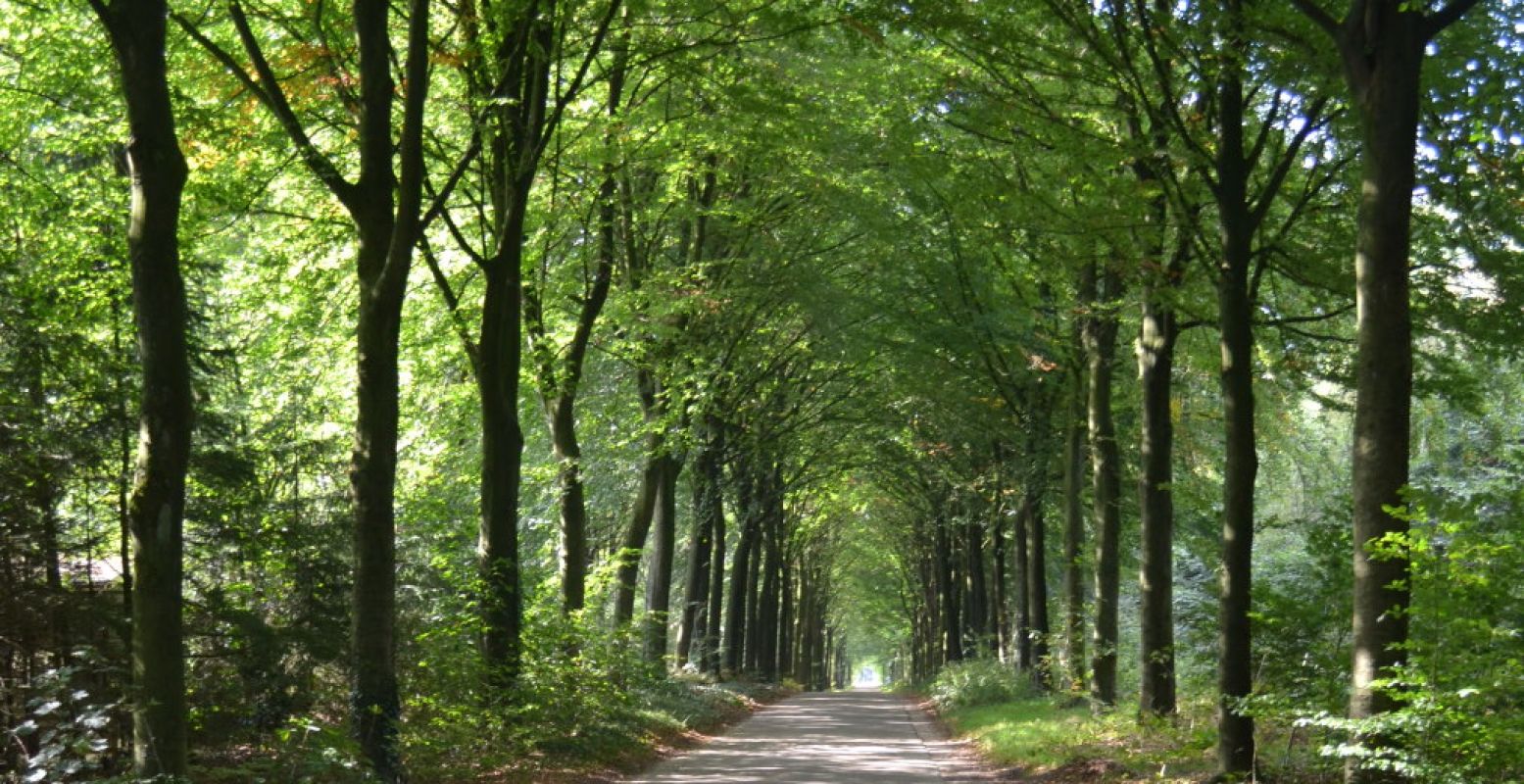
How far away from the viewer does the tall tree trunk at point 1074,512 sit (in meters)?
21.2

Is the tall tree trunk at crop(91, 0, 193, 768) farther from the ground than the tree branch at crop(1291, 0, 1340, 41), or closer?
closer

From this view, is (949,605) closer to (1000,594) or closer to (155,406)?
(1000,594)

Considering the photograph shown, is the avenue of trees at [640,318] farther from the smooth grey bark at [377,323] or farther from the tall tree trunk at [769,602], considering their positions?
the tall tree trunk at [769,602]

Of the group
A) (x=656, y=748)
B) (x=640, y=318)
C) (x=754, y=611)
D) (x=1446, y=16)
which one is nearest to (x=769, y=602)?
(x=754, y=611)

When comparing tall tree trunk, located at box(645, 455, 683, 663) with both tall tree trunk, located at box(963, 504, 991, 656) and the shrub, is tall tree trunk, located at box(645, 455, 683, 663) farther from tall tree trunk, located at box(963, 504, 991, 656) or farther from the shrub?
tall tree trunk, located at box(963, 504, 991, 656)

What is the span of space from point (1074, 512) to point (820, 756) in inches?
293

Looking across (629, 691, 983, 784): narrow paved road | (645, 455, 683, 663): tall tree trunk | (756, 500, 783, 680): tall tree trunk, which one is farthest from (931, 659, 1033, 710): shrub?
(756, 500, 783, 680): tall tree trunk

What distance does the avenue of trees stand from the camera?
26.5ft

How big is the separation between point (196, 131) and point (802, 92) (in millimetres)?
7598

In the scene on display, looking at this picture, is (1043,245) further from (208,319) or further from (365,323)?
(208,319)

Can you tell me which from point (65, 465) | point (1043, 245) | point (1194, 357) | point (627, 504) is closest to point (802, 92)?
point (1043, 245)

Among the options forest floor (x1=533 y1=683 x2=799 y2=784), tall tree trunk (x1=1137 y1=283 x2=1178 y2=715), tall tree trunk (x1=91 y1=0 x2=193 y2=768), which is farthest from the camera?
tall tree trunk (x1=1137 y1=283 x2=1178 y2=715)

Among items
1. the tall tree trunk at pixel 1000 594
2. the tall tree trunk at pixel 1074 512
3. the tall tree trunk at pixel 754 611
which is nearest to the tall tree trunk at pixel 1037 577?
the tall tree trunk at pixel 1074 512

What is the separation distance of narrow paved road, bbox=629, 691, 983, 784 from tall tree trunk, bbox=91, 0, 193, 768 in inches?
257
